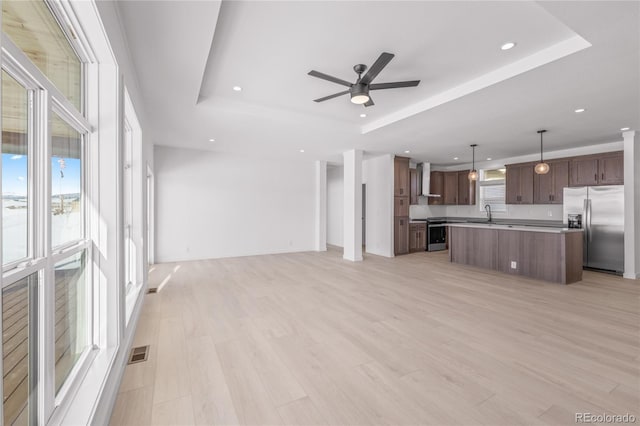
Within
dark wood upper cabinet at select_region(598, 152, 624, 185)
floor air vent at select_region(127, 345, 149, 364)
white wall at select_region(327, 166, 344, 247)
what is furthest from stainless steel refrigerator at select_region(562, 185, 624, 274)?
floor air vent at select_region(127, 345, 149, 364)

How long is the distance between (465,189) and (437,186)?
32.1 inches

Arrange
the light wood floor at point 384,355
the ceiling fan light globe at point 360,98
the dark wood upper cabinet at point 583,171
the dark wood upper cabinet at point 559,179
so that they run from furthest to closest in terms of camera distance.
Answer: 1. the dark wood upper cabinet at point 559,179
2. the dark wood upper cabinet at point 583,171
3. the ceiling fan light globe at point 360,98
4. the light wood floor at point 384,355

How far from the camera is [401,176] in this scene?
24.6 feet

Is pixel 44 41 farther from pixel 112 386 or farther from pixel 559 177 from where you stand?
pixel 559 177

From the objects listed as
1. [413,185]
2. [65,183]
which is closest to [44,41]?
[65,183]

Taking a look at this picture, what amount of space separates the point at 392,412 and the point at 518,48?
10.8ft

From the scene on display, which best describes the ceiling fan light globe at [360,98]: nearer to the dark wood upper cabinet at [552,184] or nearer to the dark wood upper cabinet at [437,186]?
the dark wood upper cabinet at [552,184]

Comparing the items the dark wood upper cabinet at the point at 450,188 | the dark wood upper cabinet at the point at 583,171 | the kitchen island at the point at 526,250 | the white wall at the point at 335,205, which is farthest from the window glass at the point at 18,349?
the dark wood upper cabinet at the point at 450,188

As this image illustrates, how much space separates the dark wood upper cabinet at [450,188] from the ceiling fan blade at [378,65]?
7033mm

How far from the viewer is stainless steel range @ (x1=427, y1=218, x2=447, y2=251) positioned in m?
8.12

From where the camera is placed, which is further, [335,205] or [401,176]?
[335,205]

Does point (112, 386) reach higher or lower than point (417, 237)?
lower

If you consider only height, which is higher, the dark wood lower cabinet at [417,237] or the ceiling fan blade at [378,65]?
the ceiling fan blade at [378,65]

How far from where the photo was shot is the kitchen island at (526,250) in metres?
4.60
